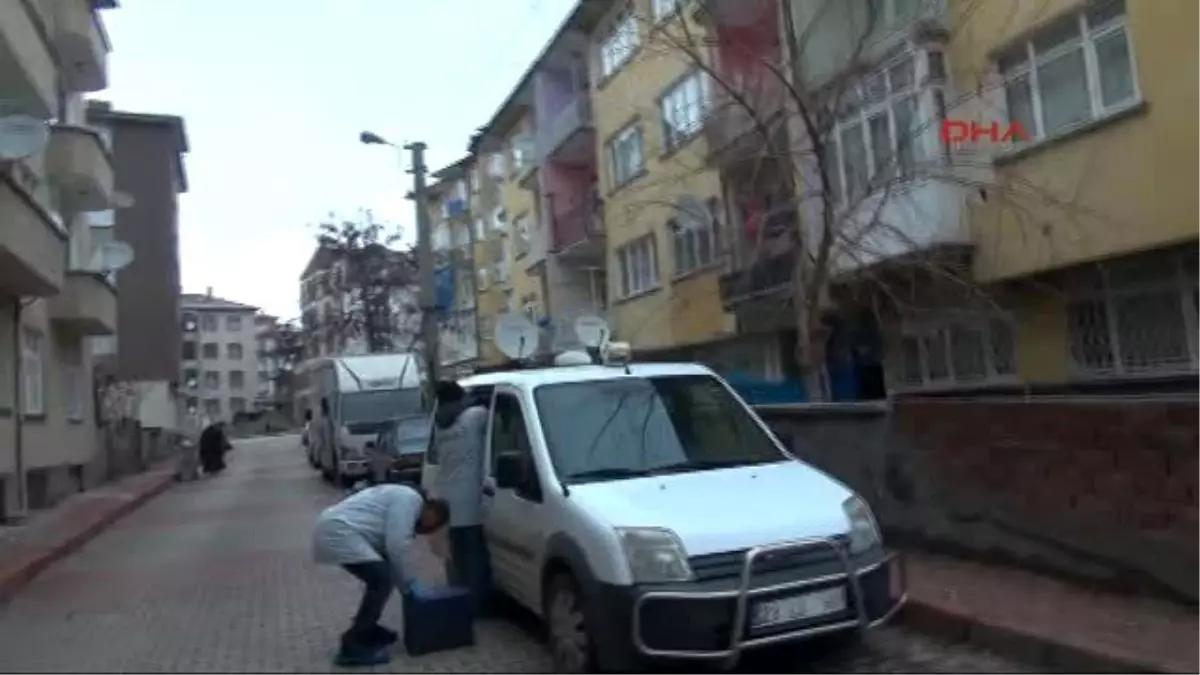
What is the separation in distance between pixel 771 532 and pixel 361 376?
21208 mm

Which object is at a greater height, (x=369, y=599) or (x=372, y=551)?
(x=372, y=551)

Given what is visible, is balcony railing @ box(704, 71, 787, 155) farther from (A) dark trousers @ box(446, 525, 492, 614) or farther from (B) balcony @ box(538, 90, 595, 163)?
(B) balcony @ box(538, 90, 595, 163)

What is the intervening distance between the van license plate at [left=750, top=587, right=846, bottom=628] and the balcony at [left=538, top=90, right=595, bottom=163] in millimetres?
24799

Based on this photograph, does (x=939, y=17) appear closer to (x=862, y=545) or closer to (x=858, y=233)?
(x=858, y=233)

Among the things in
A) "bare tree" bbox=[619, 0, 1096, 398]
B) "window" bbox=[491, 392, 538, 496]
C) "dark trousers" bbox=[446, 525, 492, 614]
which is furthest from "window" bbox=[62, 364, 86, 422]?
"window" bbox=[491, 392, 538, 496]

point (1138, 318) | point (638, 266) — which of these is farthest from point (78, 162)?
point (1138, 318)

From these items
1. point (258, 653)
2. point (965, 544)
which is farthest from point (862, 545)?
point (258, 653)

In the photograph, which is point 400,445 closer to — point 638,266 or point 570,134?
point 638,266

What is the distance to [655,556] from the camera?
5445mm

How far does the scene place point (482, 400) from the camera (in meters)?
8.12

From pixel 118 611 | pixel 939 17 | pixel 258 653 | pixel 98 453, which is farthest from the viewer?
pixel 98 453

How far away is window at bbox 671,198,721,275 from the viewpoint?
2139cm

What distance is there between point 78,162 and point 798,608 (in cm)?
1926

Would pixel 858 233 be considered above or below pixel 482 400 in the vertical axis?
above
